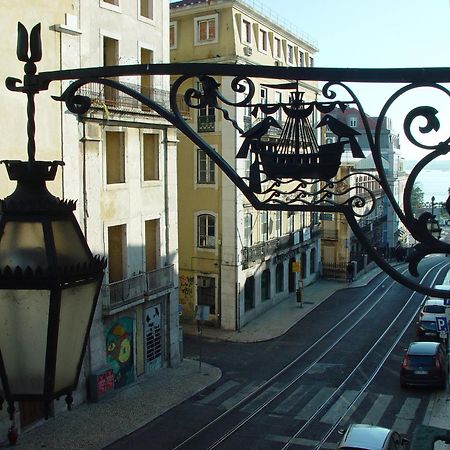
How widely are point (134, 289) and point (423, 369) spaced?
35.9 feet

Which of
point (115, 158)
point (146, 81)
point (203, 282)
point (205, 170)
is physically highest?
point (146, 81)

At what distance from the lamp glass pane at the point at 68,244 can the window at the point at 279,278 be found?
3658cm

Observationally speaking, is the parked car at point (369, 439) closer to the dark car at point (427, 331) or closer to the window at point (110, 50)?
the dark car at point (427, 331)

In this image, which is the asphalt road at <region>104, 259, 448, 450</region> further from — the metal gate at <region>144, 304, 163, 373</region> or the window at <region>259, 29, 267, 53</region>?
the window at <region>259, 29, 267, 53</region>

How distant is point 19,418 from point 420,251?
17.6m

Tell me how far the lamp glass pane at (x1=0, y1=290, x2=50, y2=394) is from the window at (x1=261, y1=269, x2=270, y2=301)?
33962 millimetres

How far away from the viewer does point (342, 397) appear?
22547 millimetres

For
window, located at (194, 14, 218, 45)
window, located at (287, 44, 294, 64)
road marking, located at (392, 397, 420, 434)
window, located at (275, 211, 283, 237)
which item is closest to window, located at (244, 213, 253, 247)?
window, located at (275, 211, 283, 237)

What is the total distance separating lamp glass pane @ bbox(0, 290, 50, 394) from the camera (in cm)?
324

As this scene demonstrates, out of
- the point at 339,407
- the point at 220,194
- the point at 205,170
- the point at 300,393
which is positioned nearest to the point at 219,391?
the point at 300,393

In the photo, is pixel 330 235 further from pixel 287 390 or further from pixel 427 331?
pixel 287 390

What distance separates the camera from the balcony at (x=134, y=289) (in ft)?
73.5

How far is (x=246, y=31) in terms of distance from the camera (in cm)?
3412

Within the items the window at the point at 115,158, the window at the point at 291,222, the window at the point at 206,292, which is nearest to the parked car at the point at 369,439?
the window at the point at 115,158
